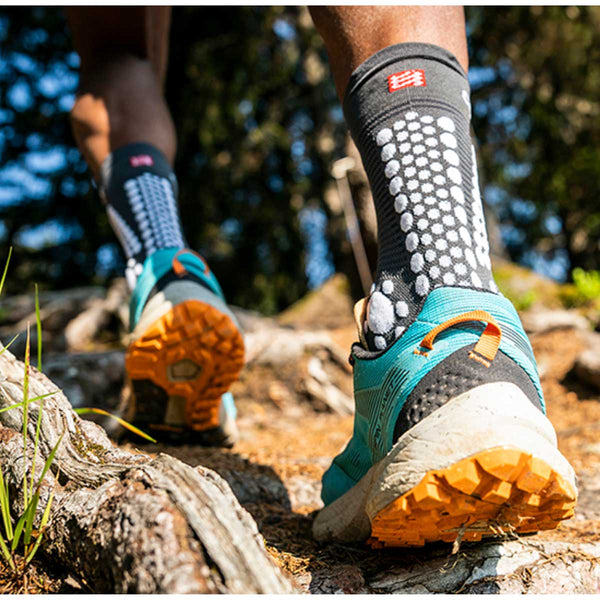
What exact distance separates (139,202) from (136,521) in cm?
112

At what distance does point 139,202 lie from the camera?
65.7 inches

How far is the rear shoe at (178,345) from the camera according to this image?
147 cm

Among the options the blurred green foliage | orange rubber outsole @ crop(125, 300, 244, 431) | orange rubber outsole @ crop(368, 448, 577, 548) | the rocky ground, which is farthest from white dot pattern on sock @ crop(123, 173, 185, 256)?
the blurred green foliage

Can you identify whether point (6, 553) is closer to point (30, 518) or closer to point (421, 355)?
point (30, 518)

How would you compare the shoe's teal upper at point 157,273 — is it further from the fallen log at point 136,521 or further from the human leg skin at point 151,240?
the fallen log at point 136,521

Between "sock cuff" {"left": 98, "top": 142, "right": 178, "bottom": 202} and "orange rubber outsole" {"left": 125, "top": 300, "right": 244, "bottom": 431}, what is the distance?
19.0 inches

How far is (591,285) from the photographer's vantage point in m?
4.67

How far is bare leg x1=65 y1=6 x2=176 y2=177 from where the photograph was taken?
1.78m

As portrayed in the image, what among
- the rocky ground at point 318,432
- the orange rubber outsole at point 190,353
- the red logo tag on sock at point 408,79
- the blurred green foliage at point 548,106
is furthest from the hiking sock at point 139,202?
the blurred green foliage at point 548,106

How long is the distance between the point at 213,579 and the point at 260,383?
2415 mm

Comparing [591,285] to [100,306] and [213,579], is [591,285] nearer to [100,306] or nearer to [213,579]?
[100,306]

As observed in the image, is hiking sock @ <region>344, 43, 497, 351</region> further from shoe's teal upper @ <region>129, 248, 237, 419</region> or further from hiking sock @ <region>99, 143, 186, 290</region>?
hiking sock @ <region>99, 143, 186, 290</region>

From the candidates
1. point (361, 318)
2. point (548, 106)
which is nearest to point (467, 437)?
point (361, 318)

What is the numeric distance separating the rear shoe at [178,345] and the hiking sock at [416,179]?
0.56 metres
